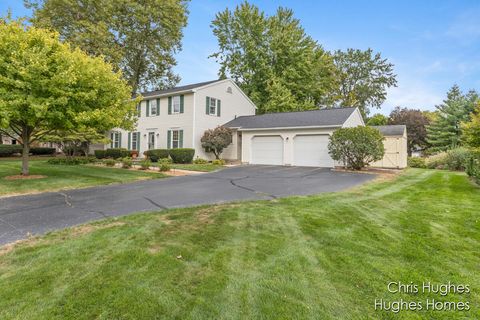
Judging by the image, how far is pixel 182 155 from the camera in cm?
1888

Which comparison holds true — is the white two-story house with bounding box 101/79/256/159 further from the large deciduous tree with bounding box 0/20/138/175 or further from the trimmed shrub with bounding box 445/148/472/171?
the trimmed shrub with bounding box 445/148/472/171

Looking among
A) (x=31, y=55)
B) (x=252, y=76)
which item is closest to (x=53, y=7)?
(x=252, y=76)

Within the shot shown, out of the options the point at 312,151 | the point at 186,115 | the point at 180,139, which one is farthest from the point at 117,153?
the point at 312,151

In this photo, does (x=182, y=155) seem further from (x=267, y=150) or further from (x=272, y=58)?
(x=272, y=58)

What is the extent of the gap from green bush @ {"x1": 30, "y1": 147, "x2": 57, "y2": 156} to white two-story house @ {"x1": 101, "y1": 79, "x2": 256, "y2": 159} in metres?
10.00

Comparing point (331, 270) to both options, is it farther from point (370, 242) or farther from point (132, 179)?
point (132, 179)

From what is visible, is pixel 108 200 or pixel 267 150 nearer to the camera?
pixel 108 200

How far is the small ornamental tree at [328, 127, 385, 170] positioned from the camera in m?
14.2

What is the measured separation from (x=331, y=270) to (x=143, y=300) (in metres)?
2.13

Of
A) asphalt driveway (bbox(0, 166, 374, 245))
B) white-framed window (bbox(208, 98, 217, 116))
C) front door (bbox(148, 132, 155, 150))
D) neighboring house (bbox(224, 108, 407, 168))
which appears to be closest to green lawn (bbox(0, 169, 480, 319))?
asphalt driveway (bbox(0, 166, 374, 245))

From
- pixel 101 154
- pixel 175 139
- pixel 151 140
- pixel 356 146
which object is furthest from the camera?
pixel 101 154

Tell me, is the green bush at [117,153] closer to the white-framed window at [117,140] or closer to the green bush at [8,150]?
the white-framed window at [117,140]

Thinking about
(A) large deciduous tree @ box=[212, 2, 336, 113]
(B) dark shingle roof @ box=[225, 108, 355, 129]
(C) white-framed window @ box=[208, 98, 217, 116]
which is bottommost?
(B) dark shingle roof @ box=[225, 108, 355, 129]

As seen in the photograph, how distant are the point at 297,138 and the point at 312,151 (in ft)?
4.51
